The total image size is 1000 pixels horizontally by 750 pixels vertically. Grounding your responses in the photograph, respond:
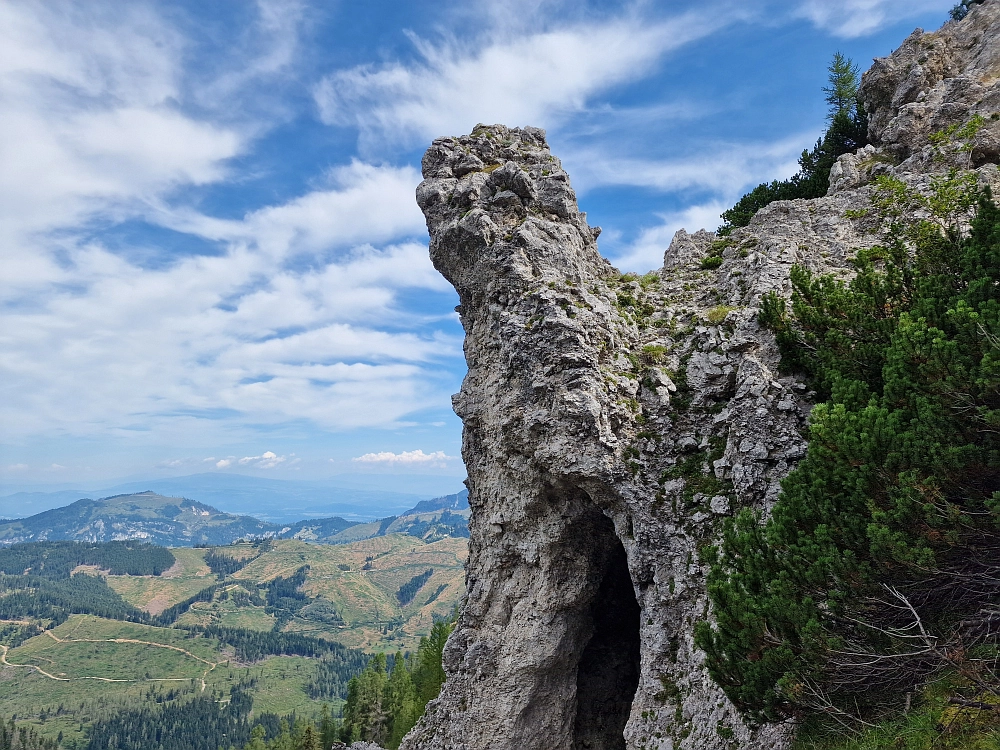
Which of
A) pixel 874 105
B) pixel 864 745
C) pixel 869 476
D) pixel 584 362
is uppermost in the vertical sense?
pixel 874 105

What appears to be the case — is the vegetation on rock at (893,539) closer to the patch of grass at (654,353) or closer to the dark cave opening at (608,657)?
the patch of grass at (654,353)

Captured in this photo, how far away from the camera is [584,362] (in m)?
23.0

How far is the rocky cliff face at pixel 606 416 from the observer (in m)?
19.3

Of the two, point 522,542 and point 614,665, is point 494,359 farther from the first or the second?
point 614,665

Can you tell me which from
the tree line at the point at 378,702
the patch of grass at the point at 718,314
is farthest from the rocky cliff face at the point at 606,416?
the tree line at the point at 378,702

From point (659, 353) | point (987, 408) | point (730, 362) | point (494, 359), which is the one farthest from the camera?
point (494, 359)

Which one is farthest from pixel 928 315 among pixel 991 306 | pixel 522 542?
pixel 522 542

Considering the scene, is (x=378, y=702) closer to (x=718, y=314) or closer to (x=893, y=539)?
(x=718, y=314)

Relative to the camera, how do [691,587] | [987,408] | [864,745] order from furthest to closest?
[691,587] < [864,745] < [987,408]

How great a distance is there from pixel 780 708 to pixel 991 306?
345 inches

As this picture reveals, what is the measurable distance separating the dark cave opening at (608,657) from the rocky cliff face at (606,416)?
0.11 m

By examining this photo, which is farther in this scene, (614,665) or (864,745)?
(614,665)

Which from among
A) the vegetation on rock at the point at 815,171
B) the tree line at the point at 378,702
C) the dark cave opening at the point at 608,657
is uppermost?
the vegetation on rock at the point at 815,171

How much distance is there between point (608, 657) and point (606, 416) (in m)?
14.1
